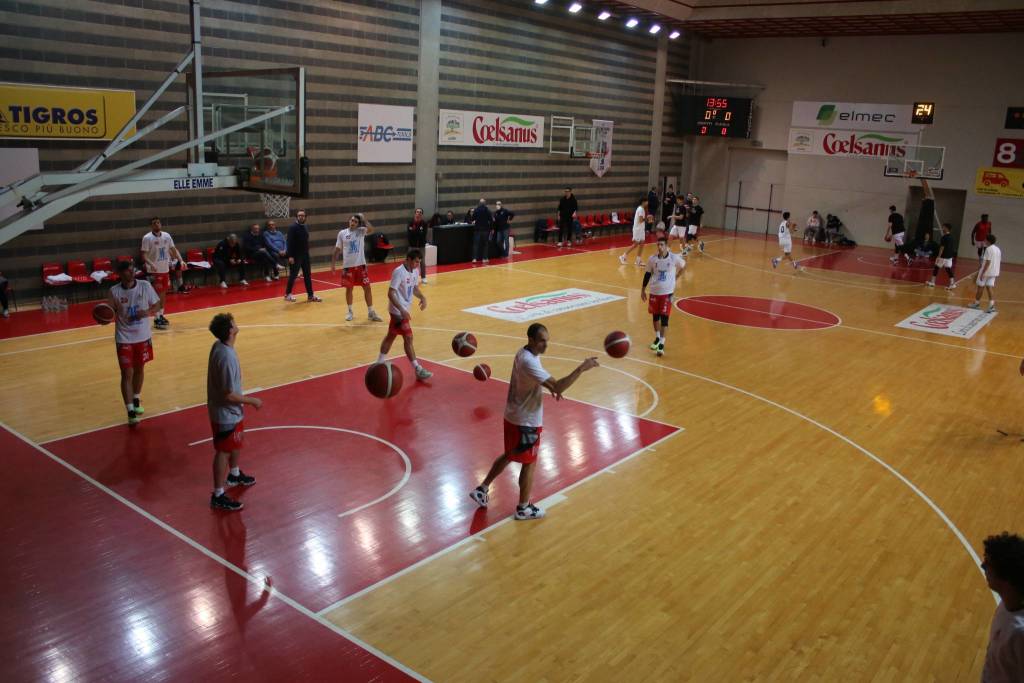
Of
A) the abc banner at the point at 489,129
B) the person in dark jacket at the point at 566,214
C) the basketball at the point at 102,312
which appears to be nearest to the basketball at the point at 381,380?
the basketball at the point at 102,312

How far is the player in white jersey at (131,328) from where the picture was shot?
948 centimetres

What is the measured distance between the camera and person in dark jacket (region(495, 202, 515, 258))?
2280 centimetres

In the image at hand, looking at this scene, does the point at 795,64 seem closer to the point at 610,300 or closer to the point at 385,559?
the point at 610,300

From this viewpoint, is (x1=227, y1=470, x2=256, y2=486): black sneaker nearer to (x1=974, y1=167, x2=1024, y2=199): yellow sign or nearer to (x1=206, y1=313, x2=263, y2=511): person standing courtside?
(x1=206, y1=313, x2=263, y2=511): person standing courtside

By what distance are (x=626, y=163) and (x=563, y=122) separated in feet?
14.9

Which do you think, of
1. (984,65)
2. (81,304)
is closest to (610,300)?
(81,304)

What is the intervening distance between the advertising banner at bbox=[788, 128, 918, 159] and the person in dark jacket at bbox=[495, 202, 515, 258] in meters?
13.6

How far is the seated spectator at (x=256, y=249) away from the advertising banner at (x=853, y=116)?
20.8m

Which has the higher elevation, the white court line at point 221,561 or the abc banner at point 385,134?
the abc banner at point 385,134

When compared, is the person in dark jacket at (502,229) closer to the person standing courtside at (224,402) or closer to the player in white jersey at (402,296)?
the player in white jersey at (402,296)

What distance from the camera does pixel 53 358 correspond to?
12297 millimetres

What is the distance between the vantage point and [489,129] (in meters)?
24.3

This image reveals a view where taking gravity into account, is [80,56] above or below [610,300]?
above

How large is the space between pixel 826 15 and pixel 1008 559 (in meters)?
25.9
